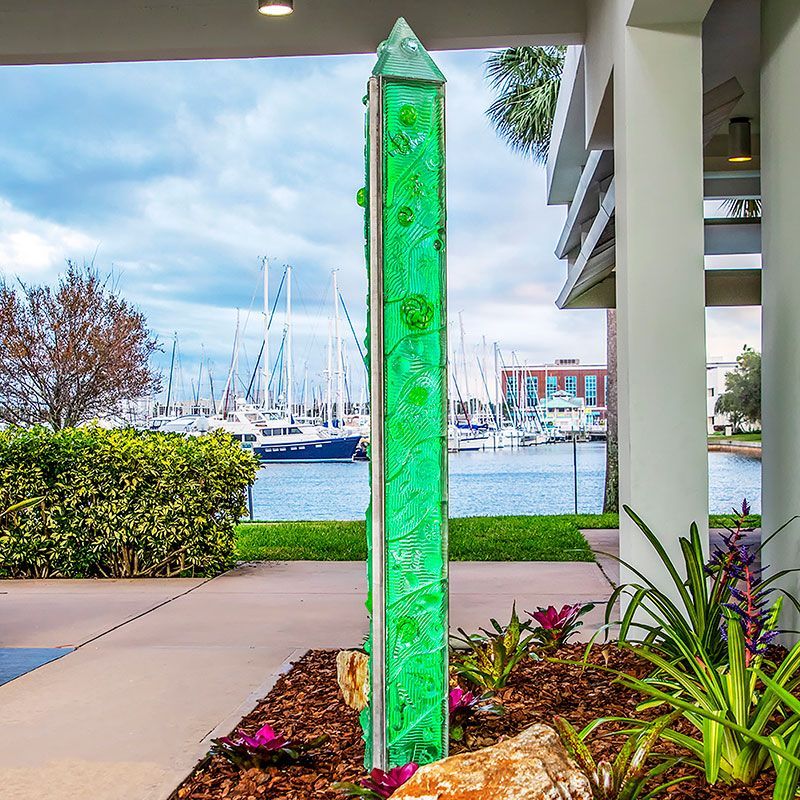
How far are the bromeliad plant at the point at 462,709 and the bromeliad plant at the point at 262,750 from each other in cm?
50

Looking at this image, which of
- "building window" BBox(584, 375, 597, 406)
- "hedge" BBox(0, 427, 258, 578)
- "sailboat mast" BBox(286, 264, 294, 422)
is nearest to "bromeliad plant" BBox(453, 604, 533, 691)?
"hedge" BBox(0, 427, 258, 578)

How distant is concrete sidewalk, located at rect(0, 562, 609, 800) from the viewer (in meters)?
3.74

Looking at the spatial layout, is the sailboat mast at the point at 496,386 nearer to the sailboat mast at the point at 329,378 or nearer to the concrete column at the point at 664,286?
the sailboat mast at the point at 329,378

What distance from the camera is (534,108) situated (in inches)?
667

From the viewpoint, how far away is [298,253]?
61750 mm

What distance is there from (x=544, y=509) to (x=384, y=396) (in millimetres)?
18913

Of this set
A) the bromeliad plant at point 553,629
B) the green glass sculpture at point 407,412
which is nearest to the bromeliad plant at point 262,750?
the green glass sculpture at point 407,412

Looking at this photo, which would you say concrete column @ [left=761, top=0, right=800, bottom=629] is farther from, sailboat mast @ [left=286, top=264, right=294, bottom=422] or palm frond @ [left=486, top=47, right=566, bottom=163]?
sailboat mast @ [left=286, top=264, right=294, bottom=422]

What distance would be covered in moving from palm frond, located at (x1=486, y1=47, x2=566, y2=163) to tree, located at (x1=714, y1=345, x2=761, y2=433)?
6.22 m

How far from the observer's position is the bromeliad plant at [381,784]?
286 cm

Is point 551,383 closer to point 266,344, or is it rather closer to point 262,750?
point 266,344

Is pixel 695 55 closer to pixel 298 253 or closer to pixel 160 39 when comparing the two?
pixel 160 39

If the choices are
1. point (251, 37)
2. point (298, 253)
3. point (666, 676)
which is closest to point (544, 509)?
point (251, 37)

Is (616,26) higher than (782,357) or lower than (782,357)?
higher
